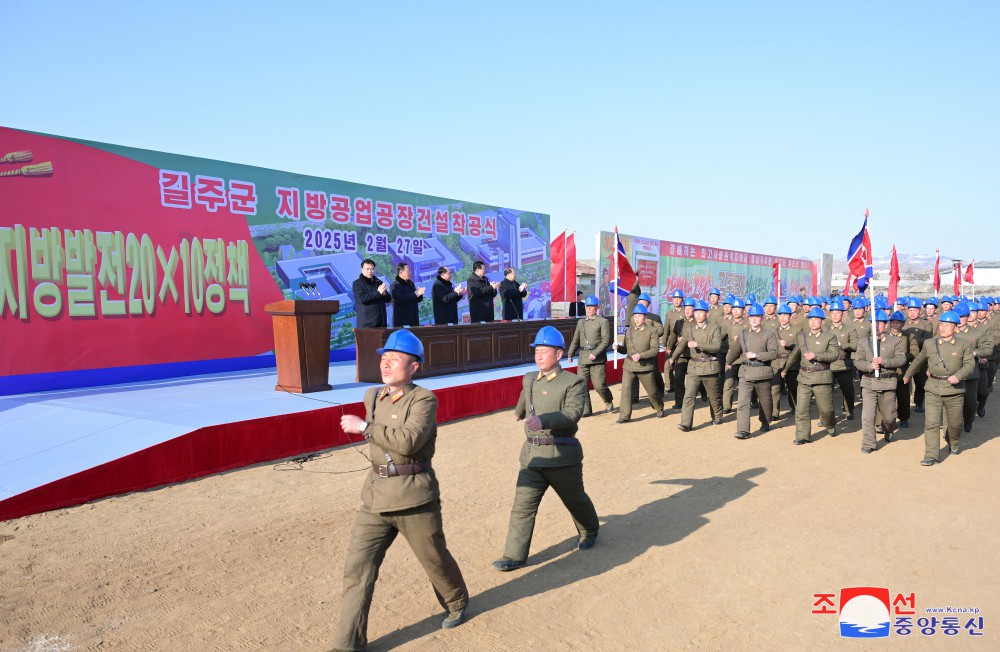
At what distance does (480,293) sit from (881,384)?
281 inches

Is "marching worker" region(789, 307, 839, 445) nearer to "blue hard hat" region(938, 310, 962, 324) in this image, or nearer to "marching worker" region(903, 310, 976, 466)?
"marching worker" region(903, 310, 976, 466)

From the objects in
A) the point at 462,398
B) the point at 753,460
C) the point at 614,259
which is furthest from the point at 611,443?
the point at 614,259

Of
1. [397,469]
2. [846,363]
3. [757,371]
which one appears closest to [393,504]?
[397,469]

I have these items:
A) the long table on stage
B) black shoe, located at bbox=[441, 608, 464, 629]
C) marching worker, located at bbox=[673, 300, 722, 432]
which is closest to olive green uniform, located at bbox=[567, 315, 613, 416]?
marching worker, located at bbox=[673, 300, 722, 432]

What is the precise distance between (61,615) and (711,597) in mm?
3959

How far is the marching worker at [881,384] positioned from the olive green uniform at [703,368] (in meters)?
1.89

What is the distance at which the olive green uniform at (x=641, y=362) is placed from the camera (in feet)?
33.4

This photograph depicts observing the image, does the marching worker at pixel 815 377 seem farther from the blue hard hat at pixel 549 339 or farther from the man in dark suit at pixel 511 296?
the man in dark suit at pixel 511 296

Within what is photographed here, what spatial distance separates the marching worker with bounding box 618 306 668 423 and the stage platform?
231 centimetres

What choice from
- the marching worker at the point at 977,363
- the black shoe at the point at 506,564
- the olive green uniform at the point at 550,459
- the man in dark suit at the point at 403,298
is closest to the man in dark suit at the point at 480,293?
the man in dark suit at the point at 403,298

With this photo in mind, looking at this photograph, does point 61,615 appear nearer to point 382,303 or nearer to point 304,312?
point 304,312

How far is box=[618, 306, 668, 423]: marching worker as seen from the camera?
10172mm

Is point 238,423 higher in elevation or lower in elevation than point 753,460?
higher

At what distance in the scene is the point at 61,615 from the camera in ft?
13.2
